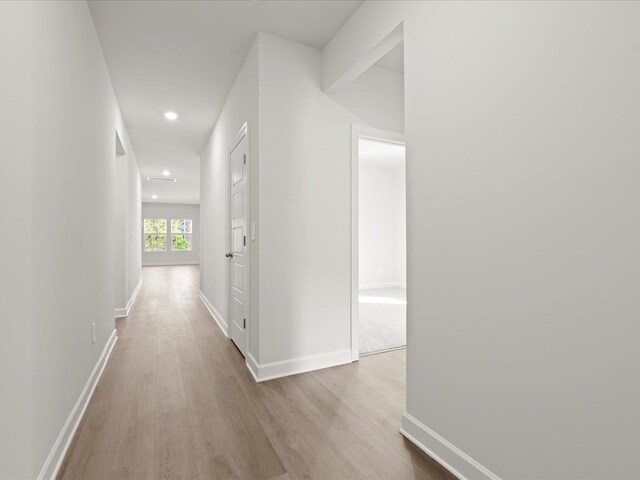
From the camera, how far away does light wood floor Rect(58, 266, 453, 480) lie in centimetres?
161

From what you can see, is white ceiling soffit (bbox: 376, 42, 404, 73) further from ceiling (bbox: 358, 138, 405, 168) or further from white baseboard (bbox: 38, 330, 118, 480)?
white baseboard (bbox: 38, 330, 118, 480)

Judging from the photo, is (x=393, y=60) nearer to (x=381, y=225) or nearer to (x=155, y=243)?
(x=381, y=225)

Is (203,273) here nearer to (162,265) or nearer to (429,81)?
(429,81)

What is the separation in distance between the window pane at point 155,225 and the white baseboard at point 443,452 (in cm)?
1418

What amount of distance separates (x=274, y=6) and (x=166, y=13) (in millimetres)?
819

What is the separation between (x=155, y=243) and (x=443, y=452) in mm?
14438

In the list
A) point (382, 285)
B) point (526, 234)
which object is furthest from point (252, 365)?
point (382, 285)

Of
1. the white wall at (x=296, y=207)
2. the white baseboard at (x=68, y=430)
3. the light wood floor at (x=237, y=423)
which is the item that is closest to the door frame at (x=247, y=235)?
the white wall at (x=296, y=207)

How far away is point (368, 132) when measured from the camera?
306cm

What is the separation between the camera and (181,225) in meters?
14.5

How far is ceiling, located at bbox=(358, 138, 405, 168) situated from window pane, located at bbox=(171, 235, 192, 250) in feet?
33.6

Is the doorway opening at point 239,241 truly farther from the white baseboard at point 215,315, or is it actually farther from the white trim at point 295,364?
the white trim at point 295,364

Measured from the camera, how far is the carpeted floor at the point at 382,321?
11.4 feet

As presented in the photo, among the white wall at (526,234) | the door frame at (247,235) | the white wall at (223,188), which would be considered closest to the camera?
the white wall at (526,234)
